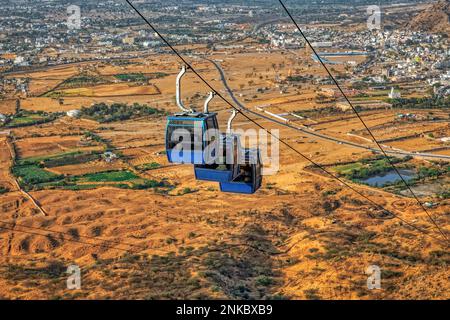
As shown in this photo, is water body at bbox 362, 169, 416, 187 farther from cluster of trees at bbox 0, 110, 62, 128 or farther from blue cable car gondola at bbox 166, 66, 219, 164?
cluster of trees at bbox 0, 110, 62, 128

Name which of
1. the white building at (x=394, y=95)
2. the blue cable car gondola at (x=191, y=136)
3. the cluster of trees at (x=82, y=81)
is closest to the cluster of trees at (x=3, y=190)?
the blue cable car gondola at (x=191, y=136)

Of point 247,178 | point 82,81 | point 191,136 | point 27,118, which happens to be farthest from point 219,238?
point 82,81

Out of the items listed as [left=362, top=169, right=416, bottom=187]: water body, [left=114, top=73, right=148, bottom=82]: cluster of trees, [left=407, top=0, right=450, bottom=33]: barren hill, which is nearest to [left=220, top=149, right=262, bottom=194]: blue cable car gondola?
[left=362, top=169, right=416, bottom=187]: water body

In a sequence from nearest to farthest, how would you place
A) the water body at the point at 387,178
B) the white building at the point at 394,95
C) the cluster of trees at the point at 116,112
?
1. the water body at the point at 387,178
2. the cluster of trees at the point at 116,112
3. the white building at the point at 394,95

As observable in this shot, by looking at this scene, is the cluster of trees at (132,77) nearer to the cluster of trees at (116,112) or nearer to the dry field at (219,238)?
the cluster of trees at (116,112)

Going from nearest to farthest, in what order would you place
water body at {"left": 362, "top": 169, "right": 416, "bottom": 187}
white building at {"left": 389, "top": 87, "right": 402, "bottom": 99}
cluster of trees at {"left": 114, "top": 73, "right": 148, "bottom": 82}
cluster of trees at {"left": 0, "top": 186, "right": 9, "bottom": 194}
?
1. cluster of trees at {"left": 0, "top": 186, "right": 9, "bottom": 194}
2. water body at {"left": 362, "top": 169, "right": 416, "bottom": 187}
3. white building at {"left": 389, "top": 87, "right": 402, "bottom": 99}
4. cluster of trees at {"left": 114, "top": 73, "right": 148, "bottom": 82}
